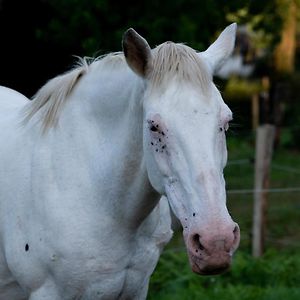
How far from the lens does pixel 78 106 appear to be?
3.90 metres

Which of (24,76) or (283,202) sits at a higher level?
(24,76)

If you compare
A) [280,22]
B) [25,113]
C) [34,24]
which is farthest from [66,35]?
[25,113]

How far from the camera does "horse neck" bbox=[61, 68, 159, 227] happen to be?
3678 mm

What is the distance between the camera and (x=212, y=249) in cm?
315

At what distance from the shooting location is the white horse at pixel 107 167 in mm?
3342

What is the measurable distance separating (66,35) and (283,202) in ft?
13.8

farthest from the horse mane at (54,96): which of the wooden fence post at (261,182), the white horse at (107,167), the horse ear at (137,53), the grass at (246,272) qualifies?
the wooden fence post at (261,182)

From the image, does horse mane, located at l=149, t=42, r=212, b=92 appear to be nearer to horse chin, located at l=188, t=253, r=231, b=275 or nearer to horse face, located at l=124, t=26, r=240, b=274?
A: horse face, located at l=124, t=26, r=240, b=274

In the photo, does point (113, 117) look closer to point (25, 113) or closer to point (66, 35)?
point (25, 113)

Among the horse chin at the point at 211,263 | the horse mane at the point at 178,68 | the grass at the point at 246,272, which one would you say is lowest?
the grass at the point at 246,272

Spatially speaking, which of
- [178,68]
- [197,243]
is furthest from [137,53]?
[197,243]

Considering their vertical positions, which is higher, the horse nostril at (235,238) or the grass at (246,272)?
the horse nostril at (235,238)

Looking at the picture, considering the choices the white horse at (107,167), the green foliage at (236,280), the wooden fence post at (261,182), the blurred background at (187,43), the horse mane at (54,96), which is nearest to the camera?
the white horse at (107,167)

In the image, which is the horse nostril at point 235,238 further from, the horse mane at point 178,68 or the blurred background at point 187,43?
the blurred background at point 187,43
